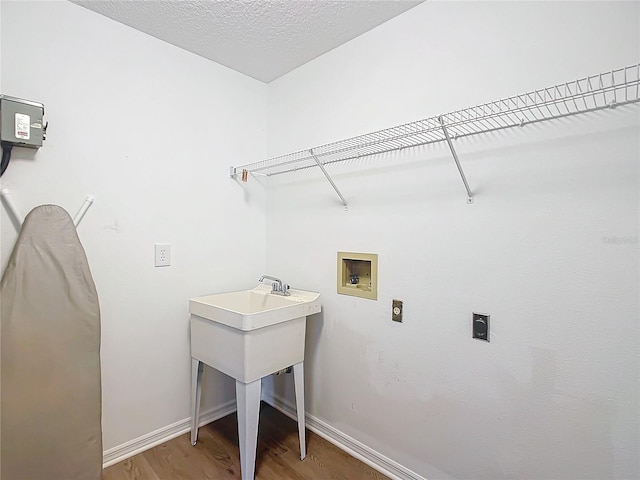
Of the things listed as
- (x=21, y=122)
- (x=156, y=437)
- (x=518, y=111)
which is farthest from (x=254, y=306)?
(x=518, y=111)

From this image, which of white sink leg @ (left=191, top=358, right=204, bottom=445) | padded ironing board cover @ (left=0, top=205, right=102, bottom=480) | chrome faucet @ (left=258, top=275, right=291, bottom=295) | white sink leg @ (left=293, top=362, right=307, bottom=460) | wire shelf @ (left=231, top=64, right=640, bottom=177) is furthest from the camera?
chrome faucet @ (left=258, top=275, right=291, bottom=295)

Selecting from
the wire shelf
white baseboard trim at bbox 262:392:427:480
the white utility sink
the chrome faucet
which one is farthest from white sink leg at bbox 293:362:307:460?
the wire shelf

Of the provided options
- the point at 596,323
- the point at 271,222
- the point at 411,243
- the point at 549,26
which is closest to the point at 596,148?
the point at 549,26

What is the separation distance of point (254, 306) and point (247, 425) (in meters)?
0.75

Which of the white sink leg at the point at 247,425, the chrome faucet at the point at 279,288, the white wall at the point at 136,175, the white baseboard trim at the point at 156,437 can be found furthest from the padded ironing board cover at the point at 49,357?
the chrome faucet at the point at 279,288

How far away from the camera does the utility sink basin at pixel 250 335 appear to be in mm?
1551

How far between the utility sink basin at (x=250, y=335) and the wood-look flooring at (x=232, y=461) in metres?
0.50

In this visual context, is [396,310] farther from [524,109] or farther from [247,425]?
[524,109]

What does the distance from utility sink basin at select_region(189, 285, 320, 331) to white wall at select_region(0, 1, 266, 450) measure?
138mm

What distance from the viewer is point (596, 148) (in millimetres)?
1115

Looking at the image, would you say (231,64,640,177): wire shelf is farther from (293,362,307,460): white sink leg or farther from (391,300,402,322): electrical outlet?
(293,362,307,460): white sink leg

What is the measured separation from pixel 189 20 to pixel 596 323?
2234 millimetres

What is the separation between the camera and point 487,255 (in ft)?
4.43

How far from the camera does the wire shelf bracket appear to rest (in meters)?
1.01
